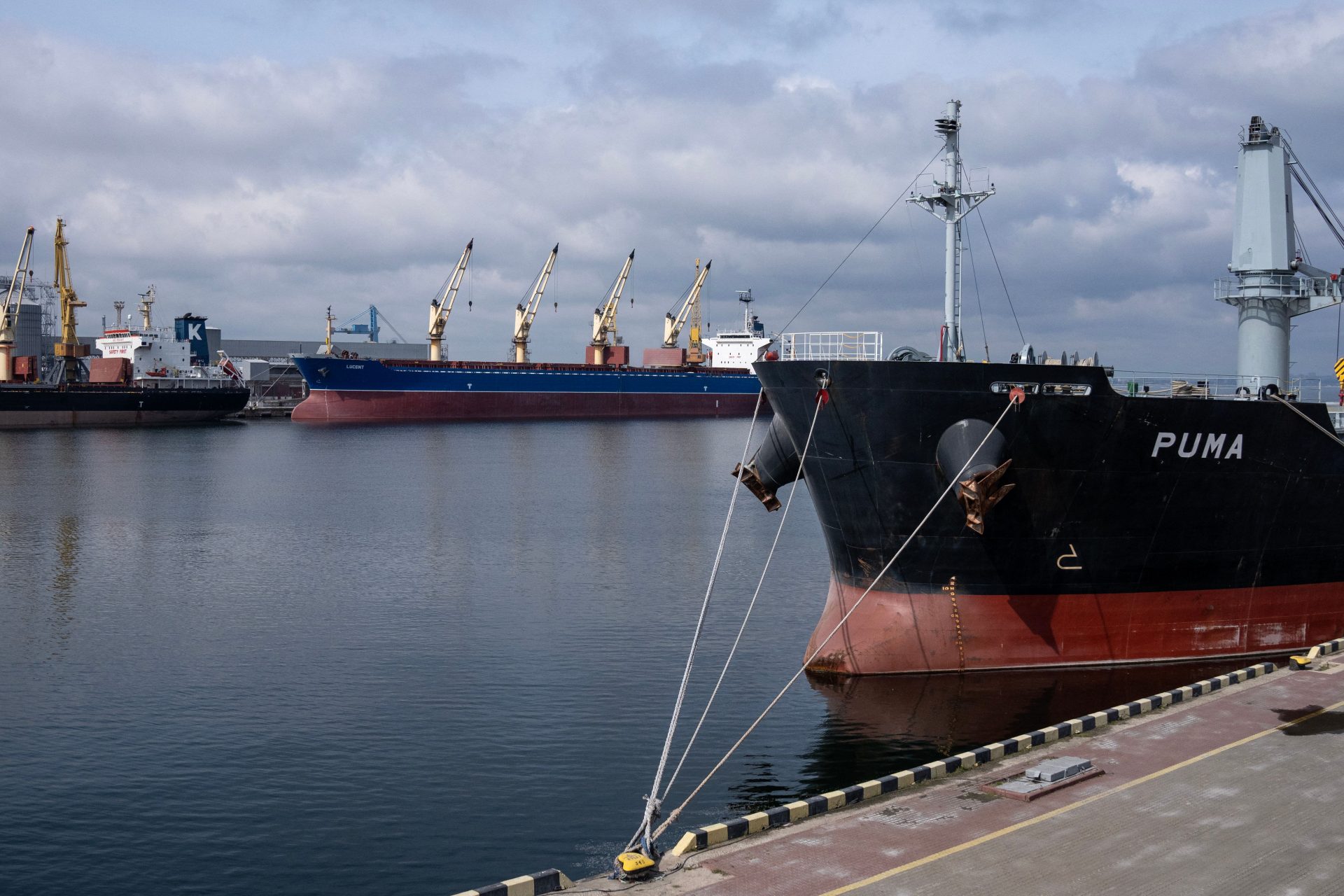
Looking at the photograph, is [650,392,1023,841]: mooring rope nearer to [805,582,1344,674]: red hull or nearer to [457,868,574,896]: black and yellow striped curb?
[805,582,1344,674]: red hull

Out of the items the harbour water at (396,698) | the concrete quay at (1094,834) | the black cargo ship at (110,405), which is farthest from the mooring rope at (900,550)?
the black cargo ship at (110,405)

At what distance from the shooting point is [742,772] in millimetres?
13758

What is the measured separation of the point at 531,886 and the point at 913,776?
4.26 m

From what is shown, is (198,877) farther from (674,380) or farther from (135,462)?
(674,380)

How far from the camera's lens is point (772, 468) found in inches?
744

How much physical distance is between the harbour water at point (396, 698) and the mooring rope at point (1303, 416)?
4.13 meters

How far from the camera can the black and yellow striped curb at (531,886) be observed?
8289 millimetres

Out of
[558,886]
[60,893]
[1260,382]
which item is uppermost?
[1260,382]

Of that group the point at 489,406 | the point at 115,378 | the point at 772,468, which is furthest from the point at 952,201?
the point at 115,378

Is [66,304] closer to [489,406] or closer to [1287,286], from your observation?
[489,406]

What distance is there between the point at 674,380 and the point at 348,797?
94862mm

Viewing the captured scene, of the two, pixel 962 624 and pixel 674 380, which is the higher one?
pixel 674 380

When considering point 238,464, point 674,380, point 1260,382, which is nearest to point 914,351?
point 1260,382

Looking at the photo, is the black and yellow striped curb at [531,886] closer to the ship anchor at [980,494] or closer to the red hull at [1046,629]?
the ship anchor at [980,494]
